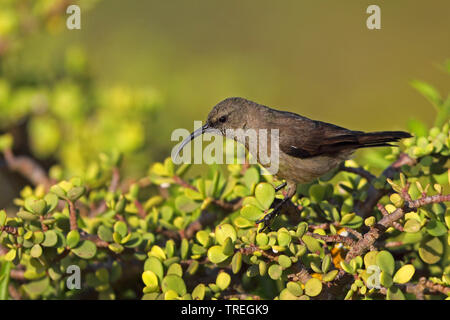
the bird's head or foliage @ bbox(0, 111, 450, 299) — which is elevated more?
the bird's head

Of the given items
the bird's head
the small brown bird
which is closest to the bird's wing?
the small brown bird

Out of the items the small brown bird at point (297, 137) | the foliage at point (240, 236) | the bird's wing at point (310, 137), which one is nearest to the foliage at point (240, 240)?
the foliage at point (240, 236)

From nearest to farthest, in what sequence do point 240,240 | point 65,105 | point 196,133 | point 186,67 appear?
point 240,240 → point 196,133 → point 65,105 → point 186,67

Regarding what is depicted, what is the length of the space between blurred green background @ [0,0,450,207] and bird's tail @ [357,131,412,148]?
0.83 metres

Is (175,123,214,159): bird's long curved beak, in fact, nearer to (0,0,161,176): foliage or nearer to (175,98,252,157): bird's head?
(175,98,252,157): bird's head

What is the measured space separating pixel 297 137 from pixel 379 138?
453 millimetres

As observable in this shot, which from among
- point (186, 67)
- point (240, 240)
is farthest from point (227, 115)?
point (186, 67)

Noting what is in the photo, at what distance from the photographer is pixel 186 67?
6125 mm

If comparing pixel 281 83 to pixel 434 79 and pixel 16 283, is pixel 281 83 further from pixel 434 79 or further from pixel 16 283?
pixel 16 283

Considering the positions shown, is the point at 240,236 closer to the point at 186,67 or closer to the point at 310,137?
the point at 310,137

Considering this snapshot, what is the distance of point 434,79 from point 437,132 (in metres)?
4.10

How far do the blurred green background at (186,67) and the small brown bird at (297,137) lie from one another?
633mm

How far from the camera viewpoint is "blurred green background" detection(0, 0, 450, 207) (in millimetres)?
3412

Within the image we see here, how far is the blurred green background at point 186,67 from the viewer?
3.41 metres
